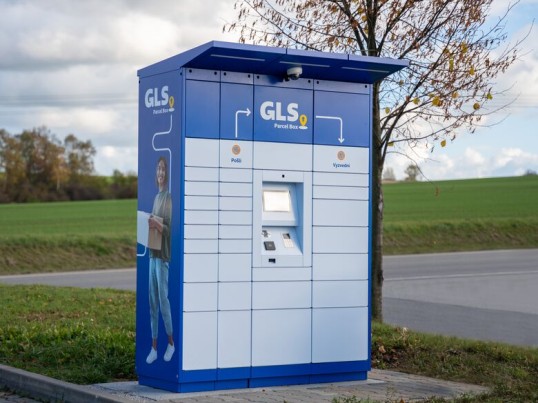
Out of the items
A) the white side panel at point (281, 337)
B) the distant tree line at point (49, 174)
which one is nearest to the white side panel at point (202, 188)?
the white side panel at point (281, 337)

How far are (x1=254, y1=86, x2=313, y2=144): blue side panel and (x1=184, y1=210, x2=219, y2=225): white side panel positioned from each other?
2.63ft

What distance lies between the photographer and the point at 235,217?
29.1ft

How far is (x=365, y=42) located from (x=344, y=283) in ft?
14.6

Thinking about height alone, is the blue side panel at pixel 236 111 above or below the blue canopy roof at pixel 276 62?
below

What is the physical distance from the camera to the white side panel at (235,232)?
8805 millimetres

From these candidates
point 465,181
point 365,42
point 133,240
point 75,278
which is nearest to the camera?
Answer: point 365,42

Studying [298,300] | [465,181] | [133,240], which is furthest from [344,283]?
[465,181]

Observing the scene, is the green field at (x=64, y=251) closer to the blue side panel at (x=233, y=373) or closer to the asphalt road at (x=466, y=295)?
the asphalt road at (x=466, y=295)

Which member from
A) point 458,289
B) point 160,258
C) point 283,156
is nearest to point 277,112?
point 283,156

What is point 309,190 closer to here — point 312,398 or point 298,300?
point 298,300

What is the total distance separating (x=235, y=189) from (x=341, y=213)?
3.72 ft

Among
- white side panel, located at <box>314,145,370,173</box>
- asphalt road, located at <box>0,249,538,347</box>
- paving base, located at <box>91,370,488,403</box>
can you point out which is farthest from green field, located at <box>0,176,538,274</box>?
paving base, located at <box>91,370,488,403</box>

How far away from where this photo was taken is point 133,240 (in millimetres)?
34406

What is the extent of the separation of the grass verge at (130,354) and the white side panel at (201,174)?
2266mm
